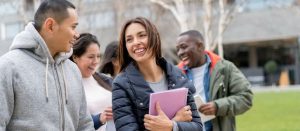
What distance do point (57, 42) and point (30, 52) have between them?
0.15 m

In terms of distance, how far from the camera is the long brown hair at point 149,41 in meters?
2.93

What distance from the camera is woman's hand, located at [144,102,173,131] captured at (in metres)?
2.79

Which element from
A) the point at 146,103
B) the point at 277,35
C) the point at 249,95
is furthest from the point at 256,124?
the point at 277,35

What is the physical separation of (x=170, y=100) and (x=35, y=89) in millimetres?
730

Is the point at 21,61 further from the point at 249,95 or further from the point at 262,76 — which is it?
the point at 262,76

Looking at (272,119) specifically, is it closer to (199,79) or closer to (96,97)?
(199,79)

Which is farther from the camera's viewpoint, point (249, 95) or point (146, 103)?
point (249, 95)

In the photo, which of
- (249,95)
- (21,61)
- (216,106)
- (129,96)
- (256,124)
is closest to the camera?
(21,61)

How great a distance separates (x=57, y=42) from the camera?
275cm

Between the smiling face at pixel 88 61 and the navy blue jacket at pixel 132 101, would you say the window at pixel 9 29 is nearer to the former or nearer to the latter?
the smiling face at pixel 88 61

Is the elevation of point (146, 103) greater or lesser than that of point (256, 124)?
greater

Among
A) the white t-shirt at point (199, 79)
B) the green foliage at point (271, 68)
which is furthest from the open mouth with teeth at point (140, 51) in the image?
the green foliage at point (271, 68)

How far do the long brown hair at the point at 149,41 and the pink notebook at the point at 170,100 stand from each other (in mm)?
282

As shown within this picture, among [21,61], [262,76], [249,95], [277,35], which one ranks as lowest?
[262,76]
